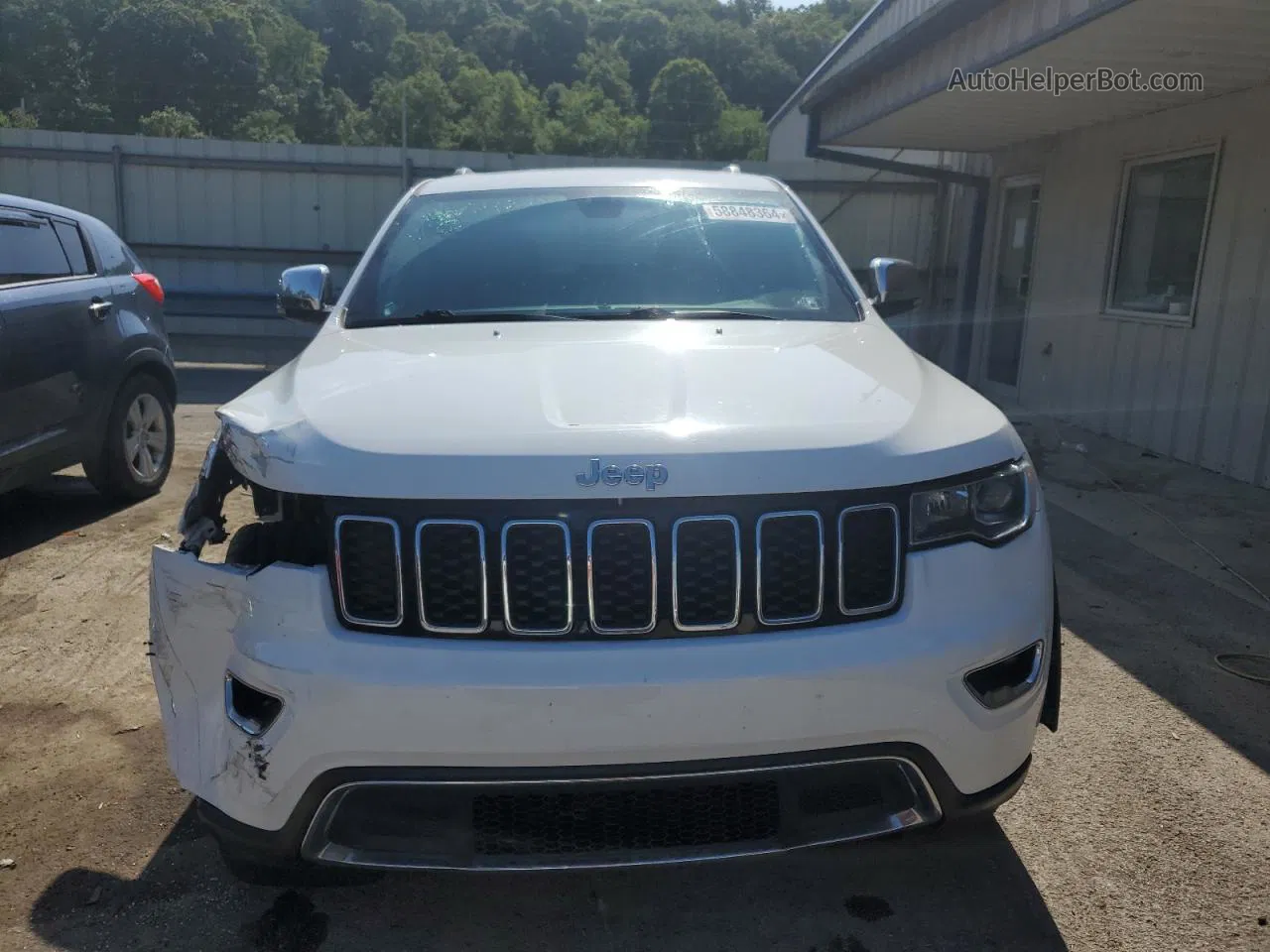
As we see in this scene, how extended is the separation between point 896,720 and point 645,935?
0.83 m

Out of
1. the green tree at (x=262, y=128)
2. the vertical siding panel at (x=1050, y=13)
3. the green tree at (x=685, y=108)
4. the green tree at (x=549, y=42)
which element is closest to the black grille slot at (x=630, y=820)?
the vertical siding panel at (x=1050, y=13)

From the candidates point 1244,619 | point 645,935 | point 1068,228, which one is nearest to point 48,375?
point 645,935

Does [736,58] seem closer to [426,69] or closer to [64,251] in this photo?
[426,69]

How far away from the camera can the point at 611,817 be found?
2033 mm

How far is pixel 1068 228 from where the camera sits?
9516 millimetres

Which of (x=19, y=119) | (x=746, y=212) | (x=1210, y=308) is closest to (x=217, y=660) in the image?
(x=746, y=212)

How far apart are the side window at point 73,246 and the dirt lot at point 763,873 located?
257 centimetres

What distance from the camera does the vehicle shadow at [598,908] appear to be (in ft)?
7.56

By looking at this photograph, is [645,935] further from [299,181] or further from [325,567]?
[299,181]

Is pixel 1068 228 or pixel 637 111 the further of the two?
pixel 637 111

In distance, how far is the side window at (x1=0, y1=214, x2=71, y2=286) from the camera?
502 cm

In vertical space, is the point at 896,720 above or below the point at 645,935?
above

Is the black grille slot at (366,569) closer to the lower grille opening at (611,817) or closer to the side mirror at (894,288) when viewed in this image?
the lower grille opening at (611,817)

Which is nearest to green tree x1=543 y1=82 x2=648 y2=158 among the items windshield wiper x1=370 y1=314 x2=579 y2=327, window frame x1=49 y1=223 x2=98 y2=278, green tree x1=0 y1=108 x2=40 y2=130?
green tree x1=0 y1=108 x2=40 y2=130
